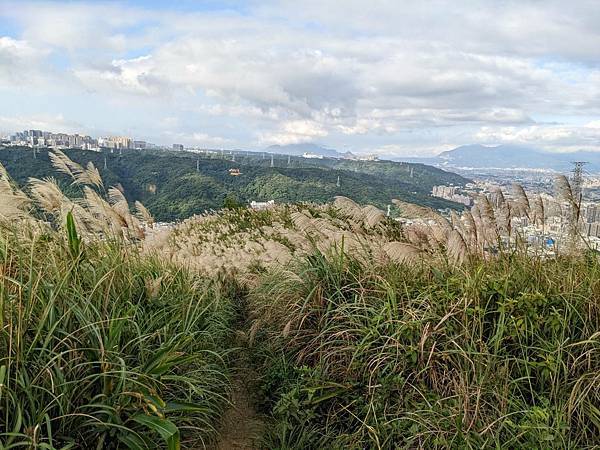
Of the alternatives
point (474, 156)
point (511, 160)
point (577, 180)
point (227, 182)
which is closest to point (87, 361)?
point (577, 180)

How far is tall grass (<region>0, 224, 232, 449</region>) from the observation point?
2.31 m

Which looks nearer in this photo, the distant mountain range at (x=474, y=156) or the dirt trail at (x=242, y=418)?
the dirt trail at (x=242, y=418)

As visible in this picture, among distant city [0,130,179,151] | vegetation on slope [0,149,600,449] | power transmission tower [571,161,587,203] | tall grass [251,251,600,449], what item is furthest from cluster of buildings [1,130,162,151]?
power transmission tower [571,161,587,203]

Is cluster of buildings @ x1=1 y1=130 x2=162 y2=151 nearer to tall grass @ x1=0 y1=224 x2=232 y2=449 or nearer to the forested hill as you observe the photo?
the forested hill

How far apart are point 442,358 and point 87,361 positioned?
92.5 inches

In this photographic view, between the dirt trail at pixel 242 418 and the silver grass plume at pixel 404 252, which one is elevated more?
the silver grass plume at pixel 404 252

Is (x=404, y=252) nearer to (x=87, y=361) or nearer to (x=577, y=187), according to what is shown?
(x=577, y=187)

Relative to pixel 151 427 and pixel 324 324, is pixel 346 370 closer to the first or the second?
pixel 324 324

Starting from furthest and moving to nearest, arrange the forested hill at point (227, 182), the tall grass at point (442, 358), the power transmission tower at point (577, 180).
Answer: the forested hill at point (227, 182)
the power transmission tower at point (577, 180)
the tall grass at point (442, 358)

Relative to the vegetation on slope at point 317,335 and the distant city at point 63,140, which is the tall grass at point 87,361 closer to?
the vegetation on slope at point 317,335

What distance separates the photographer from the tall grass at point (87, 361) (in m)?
2.31

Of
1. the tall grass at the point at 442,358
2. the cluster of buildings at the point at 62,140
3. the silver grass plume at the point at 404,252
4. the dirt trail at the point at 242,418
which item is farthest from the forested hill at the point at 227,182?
the tall grass at the point at 442,358

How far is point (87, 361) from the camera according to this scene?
2.64 meters

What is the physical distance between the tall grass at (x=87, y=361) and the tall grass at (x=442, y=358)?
30.7 inches
